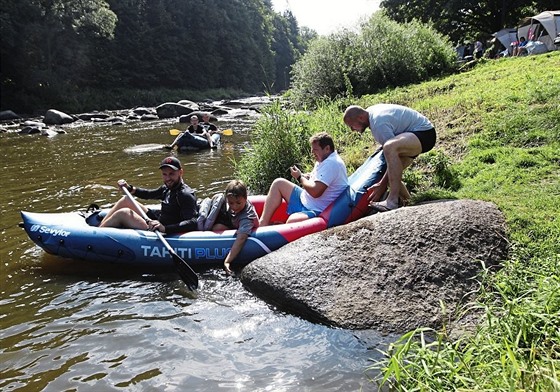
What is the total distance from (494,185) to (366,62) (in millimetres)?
9895

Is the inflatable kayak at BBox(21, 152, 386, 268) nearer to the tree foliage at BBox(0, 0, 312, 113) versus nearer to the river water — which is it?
the river water

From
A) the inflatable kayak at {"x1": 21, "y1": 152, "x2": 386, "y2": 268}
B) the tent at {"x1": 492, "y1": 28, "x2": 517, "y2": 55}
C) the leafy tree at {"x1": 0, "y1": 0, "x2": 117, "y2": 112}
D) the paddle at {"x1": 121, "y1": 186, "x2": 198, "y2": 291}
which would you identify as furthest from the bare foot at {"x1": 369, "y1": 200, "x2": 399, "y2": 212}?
the leafy tree at {"x1": 0, "y1": 0, "x2": 117, "y2": 112}

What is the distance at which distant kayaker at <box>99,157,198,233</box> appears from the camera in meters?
5.42

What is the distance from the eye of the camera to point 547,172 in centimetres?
516

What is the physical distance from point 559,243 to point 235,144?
11.5 metres

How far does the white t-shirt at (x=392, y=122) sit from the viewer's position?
534cm

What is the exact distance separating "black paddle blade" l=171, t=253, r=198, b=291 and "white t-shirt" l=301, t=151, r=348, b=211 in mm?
1533

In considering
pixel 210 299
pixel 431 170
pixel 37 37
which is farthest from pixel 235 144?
pixel 37 37

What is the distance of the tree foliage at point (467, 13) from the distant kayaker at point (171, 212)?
942 inches

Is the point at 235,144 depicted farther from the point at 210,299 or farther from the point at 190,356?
the point at 190,356

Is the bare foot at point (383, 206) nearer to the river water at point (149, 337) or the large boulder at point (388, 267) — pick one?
the large boulder at point (388, 267)

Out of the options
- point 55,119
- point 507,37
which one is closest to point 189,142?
point 55,119

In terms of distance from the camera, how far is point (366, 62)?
47.3ft

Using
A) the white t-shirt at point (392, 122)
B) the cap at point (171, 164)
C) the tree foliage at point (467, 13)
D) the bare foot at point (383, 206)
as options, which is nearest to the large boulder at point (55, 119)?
the tree foliage at point (467, 13)
